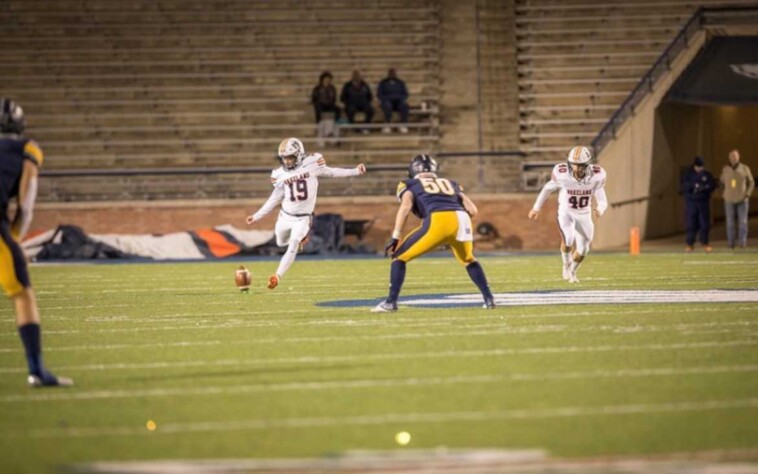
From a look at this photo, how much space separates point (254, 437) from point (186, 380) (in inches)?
75.6

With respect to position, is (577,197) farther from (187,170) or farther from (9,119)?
(187,170)

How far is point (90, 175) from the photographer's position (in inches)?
1078

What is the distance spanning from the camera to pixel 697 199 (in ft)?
83.6

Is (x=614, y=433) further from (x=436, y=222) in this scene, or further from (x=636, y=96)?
(x=636, y=96)

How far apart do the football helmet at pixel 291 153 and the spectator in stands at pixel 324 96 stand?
11.5m

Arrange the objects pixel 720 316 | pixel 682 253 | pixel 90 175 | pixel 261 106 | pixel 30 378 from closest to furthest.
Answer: pixel 30 378 → pixel 720 316 → pixel 682 253 → pixel 90 175 → pixel 261 106

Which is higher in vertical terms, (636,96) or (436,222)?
(636,96)

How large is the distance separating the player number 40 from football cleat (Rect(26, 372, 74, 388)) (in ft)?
32.5

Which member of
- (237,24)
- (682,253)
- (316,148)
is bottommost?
(682,253)

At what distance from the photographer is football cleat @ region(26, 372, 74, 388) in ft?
28.1

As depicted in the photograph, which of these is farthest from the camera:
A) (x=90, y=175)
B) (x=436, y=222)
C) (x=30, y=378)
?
(x=90, y=175)

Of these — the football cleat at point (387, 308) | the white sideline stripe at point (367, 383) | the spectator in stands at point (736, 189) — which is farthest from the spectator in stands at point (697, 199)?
the white sideline stripe at point (367, 383)

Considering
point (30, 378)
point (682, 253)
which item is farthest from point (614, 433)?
point (682, 253)

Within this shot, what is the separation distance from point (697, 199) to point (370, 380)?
58.7ft
